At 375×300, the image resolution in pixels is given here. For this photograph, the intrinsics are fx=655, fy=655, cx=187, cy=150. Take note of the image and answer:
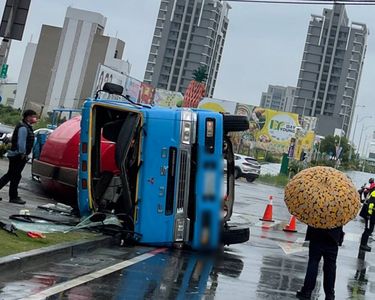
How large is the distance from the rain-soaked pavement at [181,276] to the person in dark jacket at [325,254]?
0.32 meters

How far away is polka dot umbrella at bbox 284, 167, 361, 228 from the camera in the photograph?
7.29m

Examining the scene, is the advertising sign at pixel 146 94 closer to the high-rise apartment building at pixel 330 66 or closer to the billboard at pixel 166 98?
the billboard at pixel 166 98

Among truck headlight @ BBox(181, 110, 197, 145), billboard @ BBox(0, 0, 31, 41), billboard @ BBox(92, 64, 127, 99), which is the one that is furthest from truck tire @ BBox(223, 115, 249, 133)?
billboard @ BBox(92, 64, 127, 99)

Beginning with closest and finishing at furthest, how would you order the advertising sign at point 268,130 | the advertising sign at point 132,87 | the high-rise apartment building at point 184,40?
the advertising sign at point 132,87
the advertising sign at point 268,130
the high-rise apartment building at point 184,40

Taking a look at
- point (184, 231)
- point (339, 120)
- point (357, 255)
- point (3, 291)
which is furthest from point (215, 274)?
point (339, 120)

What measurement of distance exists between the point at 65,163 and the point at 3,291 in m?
7.91

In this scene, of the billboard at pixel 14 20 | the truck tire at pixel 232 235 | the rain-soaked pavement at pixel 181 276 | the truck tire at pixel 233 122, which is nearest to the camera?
the rain-soaked pavement at pixel 181 276

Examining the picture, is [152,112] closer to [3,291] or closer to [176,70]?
[3,291]

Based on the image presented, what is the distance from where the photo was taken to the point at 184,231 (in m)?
9.97

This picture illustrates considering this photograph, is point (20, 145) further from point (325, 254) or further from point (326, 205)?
point (326, 205)

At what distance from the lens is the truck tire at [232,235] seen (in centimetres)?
1054

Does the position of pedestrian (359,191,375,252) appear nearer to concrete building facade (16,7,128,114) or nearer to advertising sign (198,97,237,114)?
advertising sign (198,97,237,114)

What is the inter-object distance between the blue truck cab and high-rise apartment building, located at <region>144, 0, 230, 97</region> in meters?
137

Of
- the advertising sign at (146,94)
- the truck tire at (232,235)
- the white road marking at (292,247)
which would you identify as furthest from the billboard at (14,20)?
the advertising sign at (146,94)
